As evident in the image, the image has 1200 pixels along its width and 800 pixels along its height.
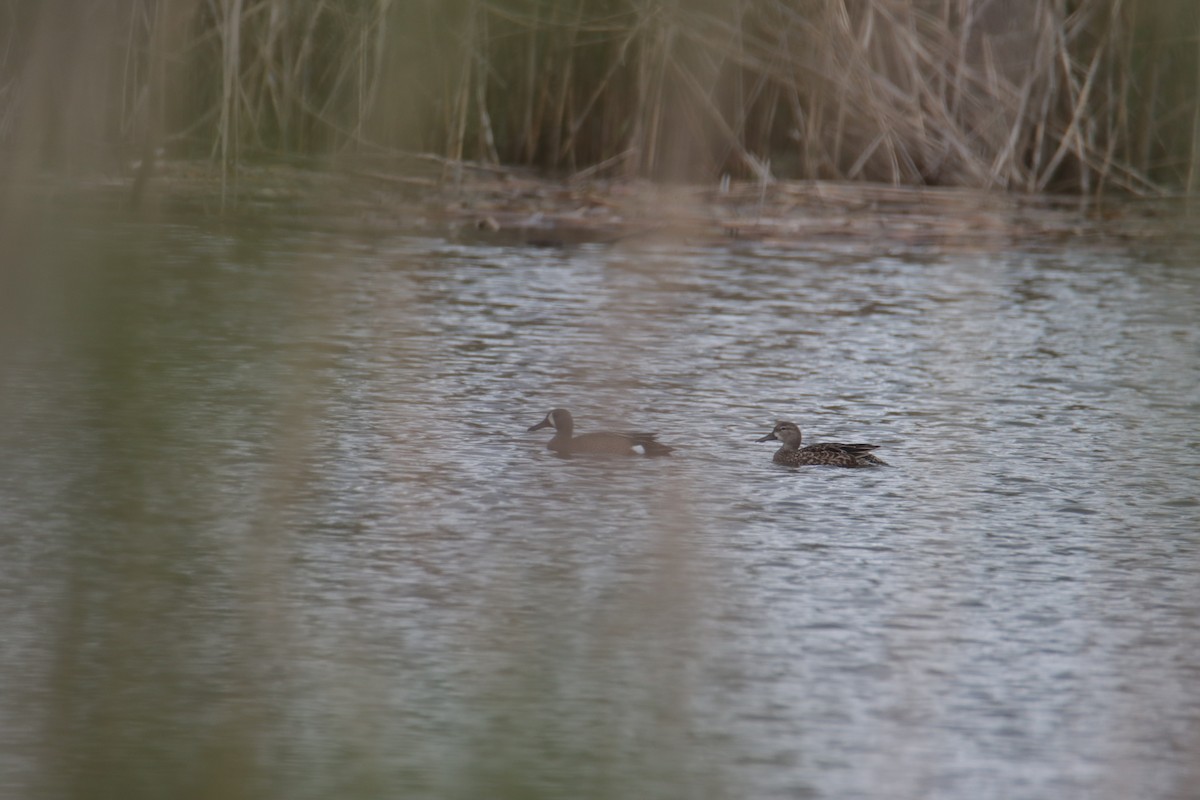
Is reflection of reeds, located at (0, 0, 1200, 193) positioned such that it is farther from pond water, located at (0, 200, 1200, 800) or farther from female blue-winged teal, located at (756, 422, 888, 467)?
female blue-winged teal, located at (756, 422, 888, 467)

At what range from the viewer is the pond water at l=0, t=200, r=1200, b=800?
1.49 meters

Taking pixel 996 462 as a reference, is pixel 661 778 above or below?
above

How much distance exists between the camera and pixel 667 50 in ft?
5.06

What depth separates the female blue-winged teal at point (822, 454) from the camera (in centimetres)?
691

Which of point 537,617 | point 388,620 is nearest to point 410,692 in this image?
point 388,620

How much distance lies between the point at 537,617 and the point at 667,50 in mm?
533

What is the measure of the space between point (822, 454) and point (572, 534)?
10.3 ft

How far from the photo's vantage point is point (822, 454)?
22.6ft

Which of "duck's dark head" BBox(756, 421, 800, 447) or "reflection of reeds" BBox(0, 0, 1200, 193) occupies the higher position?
"reflection of reeds" BBox(0, 0, 1200, 193)

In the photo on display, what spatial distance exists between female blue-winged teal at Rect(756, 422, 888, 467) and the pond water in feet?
0.21

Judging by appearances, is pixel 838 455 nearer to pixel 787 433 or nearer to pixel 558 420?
pixel 787 433

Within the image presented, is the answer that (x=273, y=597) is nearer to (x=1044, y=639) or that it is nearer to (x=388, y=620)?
(x=388, y=620)

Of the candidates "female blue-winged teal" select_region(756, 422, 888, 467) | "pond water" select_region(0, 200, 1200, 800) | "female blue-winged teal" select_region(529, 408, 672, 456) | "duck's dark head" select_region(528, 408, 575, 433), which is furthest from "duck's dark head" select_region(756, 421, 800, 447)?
"duck's dark head" select_region(528, 408, 575, 433)

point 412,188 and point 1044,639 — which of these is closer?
point 412,188
